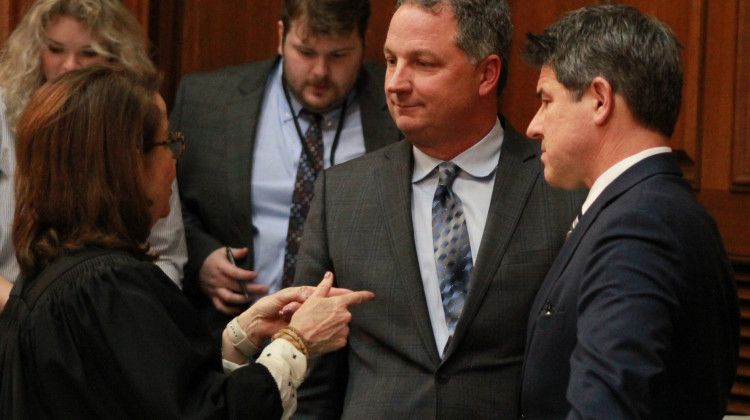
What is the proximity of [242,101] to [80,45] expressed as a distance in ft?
1.81

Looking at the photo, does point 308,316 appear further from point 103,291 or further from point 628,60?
point 628,60

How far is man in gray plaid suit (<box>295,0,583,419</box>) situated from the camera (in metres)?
2.35

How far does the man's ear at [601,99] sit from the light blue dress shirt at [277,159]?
1423 millimetres

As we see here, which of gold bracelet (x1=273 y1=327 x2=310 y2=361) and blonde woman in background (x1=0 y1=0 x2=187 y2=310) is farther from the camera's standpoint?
blonde woman in background (x1=0 y1=0 x2=187 y2=310)

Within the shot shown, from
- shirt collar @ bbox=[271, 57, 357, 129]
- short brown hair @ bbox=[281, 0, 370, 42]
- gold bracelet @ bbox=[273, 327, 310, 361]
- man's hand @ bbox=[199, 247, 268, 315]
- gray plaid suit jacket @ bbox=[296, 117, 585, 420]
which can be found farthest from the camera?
shirt collar @ bbox=[271, 57, 357, 129]

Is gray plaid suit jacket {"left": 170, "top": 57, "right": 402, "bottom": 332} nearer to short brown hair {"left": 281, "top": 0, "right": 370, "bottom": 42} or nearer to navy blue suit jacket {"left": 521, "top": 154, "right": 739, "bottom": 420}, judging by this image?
short brown hair {"left": 281, "top": 0, "right": 370, "bottom": 42}

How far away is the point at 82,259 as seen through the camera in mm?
1901

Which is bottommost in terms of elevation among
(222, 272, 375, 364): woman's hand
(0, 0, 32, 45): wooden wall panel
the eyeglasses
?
(222, 272, 375, 364): woman's hand

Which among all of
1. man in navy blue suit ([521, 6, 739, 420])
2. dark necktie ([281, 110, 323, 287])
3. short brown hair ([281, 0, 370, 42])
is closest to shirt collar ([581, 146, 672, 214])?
man in navy blue suit ([521, 6, 739, 420])

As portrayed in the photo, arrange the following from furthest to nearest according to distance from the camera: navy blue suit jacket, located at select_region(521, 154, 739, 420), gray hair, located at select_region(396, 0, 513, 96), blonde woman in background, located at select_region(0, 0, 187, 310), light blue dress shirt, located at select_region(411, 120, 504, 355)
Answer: blonde woman in background, located at select_region(0, 0, 187, 310) → gray hair, located at select_region(396, 0, 513, 96) → light blue dress shirt, located at select_region(411, 120, 504, 355) → navy blue suit jacket, located at select_region(521, 154, 739, 420)

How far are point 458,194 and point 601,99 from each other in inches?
27.9

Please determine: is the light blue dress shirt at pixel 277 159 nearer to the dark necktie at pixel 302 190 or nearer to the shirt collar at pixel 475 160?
the dark necktie at pixel 302 190

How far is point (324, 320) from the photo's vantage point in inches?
87.3

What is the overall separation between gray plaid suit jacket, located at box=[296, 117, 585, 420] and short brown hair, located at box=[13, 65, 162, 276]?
680mm
